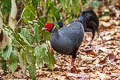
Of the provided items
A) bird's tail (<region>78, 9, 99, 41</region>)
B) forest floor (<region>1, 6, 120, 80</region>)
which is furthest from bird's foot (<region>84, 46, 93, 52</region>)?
bird's tail (<region>78, 9, 99, 41</region>)

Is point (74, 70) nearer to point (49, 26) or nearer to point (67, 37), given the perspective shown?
point (67, 37)

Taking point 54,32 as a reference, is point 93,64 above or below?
below

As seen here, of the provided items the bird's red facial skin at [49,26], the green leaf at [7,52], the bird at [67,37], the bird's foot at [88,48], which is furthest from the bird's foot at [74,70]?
the green leaf at [7,52]

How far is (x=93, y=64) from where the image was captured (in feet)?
16.2

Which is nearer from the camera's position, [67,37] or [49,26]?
[49,26]

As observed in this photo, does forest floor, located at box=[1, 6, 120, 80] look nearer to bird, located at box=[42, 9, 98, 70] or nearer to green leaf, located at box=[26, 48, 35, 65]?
bird, located at box=[42, 9, 98, 70]

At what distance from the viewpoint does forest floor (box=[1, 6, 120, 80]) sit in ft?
13.8

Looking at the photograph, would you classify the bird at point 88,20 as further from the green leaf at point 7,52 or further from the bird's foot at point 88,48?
the green leaf at point 7,52

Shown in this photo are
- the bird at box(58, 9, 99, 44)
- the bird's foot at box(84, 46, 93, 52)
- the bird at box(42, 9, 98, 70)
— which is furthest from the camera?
the bird's foot at box(84, 46, 93, 52)

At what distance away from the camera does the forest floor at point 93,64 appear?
13.8 feet

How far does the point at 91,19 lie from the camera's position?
5.55 metres

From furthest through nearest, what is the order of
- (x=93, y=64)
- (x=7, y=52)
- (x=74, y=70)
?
(x=93, y=64) → (x=74, y=70) → (x=7, y=52)

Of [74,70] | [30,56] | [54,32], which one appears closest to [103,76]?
[74,70]

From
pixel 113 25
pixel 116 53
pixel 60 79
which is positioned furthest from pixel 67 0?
pixel 113 25
